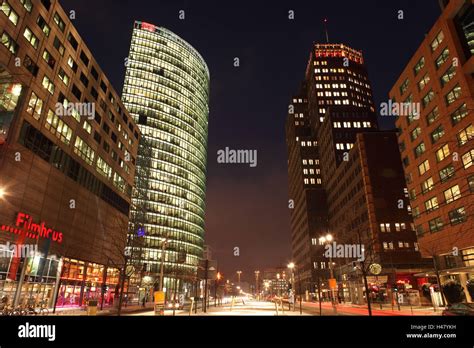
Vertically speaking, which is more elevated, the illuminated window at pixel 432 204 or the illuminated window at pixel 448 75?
the illuminated window at pixel 448 75

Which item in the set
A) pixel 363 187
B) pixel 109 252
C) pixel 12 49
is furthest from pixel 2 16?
pixel 363 187

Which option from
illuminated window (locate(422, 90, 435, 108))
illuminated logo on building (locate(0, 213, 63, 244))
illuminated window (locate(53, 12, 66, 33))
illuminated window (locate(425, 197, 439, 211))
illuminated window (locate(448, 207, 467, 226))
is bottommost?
illuminated logo on building (locate(0, 213, 63, 244))

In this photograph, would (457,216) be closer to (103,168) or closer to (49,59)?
(103,168)

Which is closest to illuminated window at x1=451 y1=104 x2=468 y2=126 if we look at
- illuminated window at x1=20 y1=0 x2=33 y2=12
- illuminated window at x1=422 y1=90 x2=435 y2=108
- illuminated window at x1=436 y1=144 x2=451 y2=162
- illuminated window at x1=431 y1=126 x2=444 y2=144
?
illuminated window at x1=431 y1=126 x2=444 y2=144

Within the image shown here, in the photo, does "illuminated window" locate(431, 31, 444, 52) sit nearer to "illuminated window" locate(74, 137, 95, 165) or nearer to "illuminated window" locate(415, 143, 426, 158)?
"illuminated window" locate(415, 143, 426, 158)

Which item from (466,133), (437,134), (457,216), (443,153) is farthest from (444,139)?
(457,216)

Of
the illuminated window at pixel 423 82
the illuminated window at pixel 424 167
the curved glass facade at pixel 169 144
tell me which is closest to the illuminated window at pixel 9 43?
the illuminated window at pixel 423 82

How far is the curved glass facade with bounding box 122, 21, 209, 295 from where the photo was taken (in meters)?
105

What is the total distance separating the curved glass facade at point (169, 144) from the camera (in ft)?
344

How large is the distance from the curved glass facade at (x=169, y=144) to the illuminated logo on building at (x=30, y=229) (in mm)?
53194

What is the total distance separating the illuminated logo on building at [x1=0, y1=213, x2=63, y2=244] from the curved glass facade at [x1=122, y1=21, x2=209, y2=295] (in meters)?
53.2

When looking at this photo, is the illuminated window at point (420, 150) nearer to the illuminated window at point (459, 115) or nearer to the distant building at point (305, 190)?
the illuminated window at point (459, 115)
